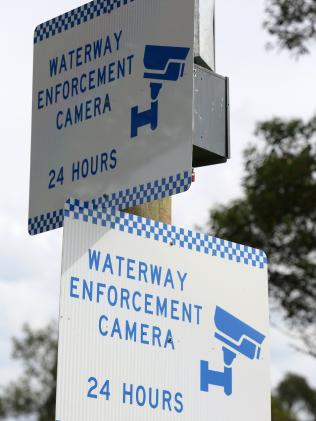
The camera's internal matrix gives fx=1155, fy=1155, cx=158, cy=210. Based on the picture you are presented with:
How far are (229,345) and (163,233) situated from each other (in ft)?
1.55

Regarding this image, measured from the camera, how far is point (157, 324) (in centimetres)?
396

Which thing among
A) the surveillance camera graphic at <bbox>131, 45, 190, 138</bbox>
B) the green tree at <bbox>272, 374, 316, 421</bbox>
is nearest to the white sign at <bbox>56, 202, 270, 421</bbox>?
the surveillance camera graphic at <bbox>131, 45, 190, 138</bbox>

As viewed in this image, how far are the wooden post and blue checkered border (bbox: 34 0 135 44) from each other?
0.76 meters

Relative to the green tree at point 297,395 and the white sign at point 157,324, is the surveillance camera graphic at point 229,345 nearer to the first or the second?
the white sign at point 157,324

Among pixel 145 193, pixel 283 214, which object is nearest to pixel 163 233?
pixel 145 193

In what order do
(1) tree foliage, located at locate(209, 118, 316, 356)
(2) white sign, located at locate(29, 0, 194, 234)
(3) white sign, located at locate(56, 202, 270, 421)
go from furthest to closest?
(1) tree foliage, located at locate(209, 118, 316, 356), (2) white sign, located at locate(29, 0, 194, 234), (3) white sign, located at locate(56, 202, 270, 421)

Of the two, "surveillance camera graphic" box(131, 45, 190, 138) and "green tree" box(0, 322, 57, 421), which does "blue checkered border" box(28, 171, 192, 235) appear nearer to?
"surveillance camera graphic" box(131, 45, 190, 138)

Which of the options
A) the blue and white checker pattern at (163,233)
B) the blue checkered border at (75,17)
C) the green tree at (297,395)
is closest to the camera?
the blue and white checker pattern at (163,233)

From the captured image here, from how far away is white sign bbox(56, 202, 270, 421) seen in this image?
12.3 feet

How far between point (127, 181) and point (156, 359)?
2.07 ft

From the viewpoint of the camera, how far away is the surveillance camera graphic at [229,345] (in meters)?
4.06

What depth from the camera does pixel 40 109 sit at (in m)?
4.52

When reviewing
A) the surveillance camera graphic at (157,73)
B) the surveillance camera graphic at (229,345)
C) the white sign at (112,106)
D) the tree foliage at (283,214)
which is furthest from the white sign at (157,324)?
the tree foliage at (283,214)

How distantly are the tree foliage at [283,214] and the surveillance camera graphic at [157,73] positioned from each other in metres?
23.5
